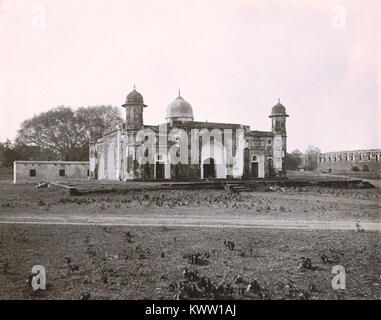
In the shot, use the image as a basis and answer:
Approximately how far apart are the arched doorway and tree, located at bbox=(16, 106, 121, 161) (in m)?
18.2

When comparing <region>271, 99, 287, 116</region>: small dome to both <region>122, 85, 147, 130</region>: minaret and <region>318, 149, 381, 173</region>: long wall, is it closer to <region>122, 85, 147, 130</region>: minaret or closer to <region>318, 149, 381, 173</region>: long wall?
<region>122, 85, 147, 130</region>: minaret

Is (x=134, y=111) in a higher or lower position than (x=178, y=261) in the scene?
higher

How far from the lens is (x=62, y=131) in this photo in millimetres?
48562

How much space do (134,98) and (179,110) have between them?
28.9ft

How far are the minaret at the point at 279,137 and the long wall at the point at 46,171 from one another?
21800 millimetres

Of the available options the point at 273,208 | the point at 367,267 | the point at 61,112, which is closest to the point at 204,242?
the point at 367,267

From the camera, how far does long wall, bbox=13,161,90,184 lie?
130 feet

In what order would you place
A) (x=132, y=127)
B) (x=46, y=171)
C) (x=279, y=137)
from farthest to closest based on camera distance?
1. (x=46, y=171)
2. (x=279, y=137)
3. (x=132, y=127)

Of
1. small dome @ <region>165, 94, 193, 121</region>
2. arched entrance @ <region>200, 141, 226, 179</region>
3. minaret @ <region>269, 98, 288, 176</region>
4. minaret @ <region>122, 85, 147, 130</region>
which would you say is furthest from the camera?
small dome @ <region>165, 94, 193, 121</region>

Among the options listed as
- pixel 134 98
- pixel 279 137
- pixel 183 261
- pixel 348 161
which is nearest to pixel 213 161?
pixel 279 137

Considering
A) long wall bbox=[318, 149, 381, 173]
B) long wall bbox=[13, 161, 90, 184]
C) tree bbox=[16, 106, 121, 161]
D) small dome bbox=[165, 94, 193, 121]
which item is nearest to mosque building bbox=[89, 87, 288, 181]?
small dome bbox=[165, 94, 193, 121]

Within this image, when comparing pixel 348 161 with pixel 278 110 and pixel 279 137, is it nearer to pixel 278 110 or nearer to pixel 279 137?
pixel 279 137

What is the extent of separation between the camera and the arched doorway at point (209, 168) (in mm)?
32531

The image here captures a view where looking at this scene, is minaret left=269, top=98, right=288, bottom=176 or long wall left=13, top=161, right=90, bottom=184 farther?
long wall left=13, top=161, right=90, bottom=184
